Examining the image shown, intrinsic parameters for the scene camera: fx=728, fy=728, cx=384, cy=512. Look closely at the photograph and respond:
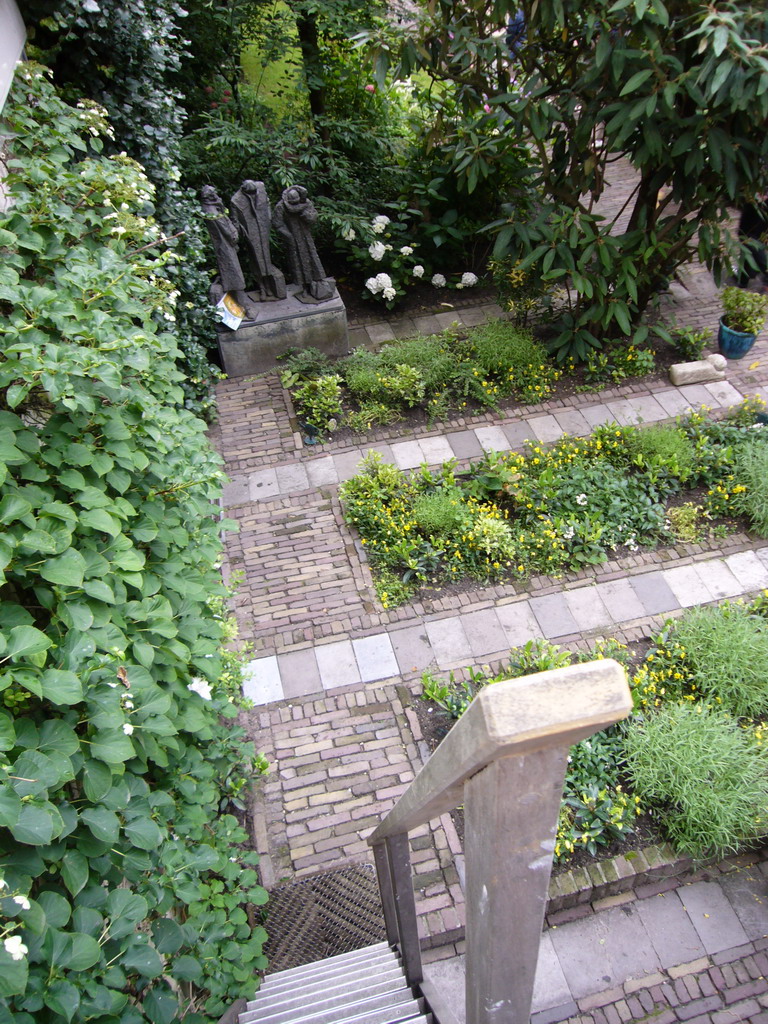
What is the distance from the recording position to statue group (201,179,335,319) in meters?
7.57

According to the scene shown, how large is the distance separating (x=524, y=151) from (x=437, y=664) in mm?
6138

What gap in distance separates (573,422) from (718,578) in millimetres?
2173

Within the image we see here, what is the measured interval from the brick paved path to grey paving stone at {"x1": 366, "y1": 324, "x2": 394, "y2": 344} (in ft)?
4.39

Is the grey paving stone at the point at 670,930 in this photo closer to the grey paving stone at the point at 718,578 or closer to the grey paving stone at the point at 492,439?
the grey paving stone at the point at 718,578

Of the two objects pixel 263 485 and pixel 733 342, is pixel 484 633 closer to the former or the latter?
pixel 263 485

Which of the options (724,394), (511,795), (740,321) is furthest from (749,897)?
(740,321)

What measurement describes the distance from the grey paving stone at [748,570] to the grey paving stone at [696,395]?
1939 mm

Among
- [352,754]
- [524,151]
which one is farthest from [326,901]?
[524,151]

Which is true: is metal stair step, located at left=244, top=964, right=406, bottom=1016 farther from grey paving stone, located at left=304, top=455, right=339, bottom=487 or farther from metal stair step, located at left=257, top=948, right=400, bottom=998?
grey paving stone, located at left=304, top=455, right=339, bottom=487

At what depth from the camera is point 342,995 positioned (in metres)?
3.14

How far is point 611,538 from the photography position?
6312mm

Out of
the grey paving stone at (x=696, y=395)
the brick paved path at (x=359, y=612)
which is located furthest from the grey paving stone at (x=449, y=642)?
the grey paving stone at (x=696, y=395)

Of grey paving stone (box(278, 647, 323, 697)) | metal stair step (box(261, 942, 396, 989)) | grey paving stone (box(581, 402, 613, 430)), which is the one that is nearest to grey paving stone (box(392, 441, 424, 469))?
grey paving stone (box(581, 402, 613, 430))

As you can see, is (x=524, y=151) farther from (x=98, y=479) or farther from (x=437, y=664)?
(x=98, y=479)
